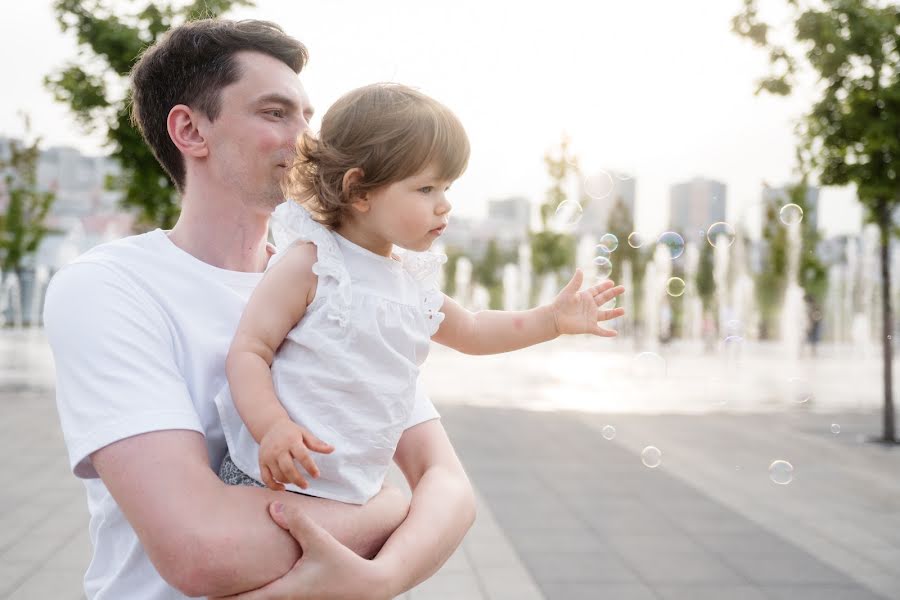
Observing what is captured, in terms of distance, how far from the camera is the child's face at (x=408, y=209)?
5.31 ft

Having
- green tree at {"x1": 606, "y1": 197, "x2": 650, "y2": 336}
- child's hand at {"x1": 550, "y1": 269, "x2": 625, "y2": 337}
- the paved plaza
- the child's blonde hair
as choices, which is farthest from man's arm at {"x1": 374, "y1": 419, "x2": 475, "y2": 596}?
green tree at {"x1": 606, "y1": 197, "x2": 650, "y2": 336}

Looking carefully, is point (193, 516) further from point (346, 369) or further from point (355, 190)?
point (355, 190)

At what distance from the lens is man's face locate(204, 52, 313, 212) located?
5.96ft

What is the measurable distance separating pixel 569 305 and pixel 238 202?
724mm

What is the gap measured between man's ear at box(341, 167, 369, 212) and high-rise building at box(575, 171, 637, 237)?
5.30m

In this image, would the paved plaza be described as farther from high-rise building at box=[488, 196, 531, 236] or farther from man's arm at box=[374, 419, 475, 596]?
high-rise building at box=[488, 196, 531, 236]

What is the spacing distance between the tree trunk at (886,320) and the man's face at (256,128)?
30.0 feet

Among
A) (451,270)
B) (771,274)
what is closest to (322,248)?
(771,274)

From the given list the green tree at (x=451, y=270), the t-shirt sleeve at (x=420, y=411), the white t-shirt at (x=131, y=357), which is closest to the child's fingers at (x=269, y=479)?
the white t-shirt at (x=131, y=357)

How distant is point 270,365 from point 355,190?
34 cm

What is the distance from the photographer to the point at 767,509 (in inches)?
270

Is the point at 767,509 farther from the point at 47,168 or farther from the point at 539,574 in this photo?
the point at 47,168

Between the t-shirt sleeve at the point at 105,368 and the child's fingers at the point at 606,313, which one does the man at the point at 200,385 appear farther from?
the child's fingers at the point at 606,313

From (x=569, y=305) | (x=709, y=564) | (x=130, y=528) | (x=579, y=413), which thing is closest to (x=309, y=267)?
(x=130, y=528)
